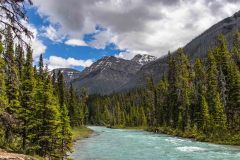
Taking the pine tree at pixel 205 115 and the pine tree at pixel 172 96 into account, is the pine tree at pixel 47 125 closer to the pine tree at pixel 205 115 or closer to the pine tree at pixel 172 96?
the pine tree at pixel 205 115

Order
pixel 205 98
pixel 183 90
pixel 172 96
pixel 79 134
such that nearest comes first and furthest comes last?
pixel 205 98, pixel 79 134, pixel 183 90, pixel 172 96

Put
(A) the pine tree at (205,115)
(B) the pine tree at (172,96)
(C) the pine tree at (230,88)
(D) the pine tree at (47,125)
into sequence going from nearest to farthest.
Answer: (D) the pine tree at (47,125), (C) the pine tree at (230,88), (A) the pine tree at (205,115), (B) the pine tree at (172,96)

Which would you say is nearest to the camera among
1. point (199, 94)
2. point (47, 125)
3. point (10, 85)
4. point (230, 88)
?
point (10, 85)

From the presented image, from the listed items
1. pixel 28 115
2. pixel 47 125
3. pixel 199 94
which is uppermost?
pixel 199 94

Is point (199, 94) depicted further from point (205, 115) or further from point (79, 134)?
point (79, 134)

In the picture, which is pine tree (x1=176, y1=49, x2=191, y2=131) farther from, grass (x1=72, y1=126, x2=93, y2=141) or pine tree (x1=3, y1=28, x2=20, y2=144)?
pine tree (x1=3, y1=28, x2=20, y2=144)

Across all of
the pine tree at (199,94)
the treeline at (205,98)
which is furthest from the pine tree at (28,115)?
the pine tree at (199,94)

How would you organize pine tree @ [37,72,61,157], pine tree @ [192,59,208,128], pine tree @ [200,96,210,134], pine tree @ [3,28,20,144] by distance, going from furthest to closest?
pine tree @ [192,59,208,128]
pine tree @ [200,96,210,134]
pine tree @ [37,72,61,157]
pine tree @ [3,28,20,144]

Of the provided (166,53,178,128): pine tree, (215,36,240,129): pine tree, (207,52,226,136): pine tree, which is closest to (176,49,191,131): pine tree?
(166,53,178,128): pine tree

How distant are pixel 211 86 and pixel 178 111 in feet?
86.7

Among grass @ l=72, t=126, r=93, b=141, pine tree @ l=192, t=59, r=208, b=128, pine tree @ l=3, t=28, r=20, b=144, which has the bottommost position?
grass @ l=72, t=126, r=93, b=141

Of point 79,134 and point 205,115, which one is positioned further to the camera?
point 79,134

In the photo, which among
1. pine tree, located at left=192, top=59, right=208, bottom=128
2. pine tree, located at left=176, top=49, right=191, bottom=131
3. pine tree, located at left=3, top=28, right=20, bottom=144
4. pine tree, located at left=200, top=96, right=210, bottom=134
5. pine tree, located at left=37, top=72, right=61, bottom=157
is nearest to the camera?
pine tree, located at left=3, top=28, right=20, bottom=144

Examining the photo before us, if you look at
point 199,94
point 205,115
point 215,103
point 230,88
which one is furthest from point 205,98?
point 215,103
